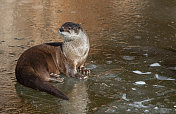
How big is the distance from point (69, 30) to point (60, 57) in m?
0.38

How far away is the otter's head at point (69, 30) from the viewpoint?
14.0ft

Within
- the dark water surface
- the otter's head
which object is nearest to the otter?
the otter's head

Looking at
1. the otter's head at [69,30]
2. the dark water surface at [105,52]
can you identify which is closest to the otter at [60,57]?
the otter's head at [69,30]

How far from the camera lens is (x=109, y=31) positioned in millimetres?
6375

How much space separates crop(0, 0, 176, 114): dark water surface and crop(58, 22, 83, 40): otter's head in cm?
47

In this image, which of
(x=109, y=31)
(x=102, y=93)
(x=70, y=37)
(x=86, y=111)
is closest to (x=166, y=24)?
(x=109, y=31)

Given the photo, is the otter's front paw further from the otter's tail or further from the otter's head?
A: the otter's tail

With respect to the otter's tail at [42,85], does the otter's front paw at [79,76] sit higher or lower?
lower

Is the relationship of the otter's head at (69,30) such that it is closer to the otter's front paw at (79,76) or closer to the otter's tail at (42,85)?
the otter's front paw at (79,76)

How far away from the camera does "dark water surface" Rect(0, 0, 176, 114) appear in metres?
3.56

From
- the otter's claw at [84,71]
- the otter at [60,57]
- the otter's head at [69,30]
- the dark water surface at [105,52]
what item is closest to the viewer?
the dark water surface at [105,52]

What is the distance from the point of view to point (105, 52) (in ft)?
17.2

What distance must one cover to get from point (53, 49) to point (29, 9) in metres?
3.78

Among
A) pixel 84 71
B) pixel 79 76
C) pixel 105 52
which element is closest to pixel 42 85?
pixel 79 76
